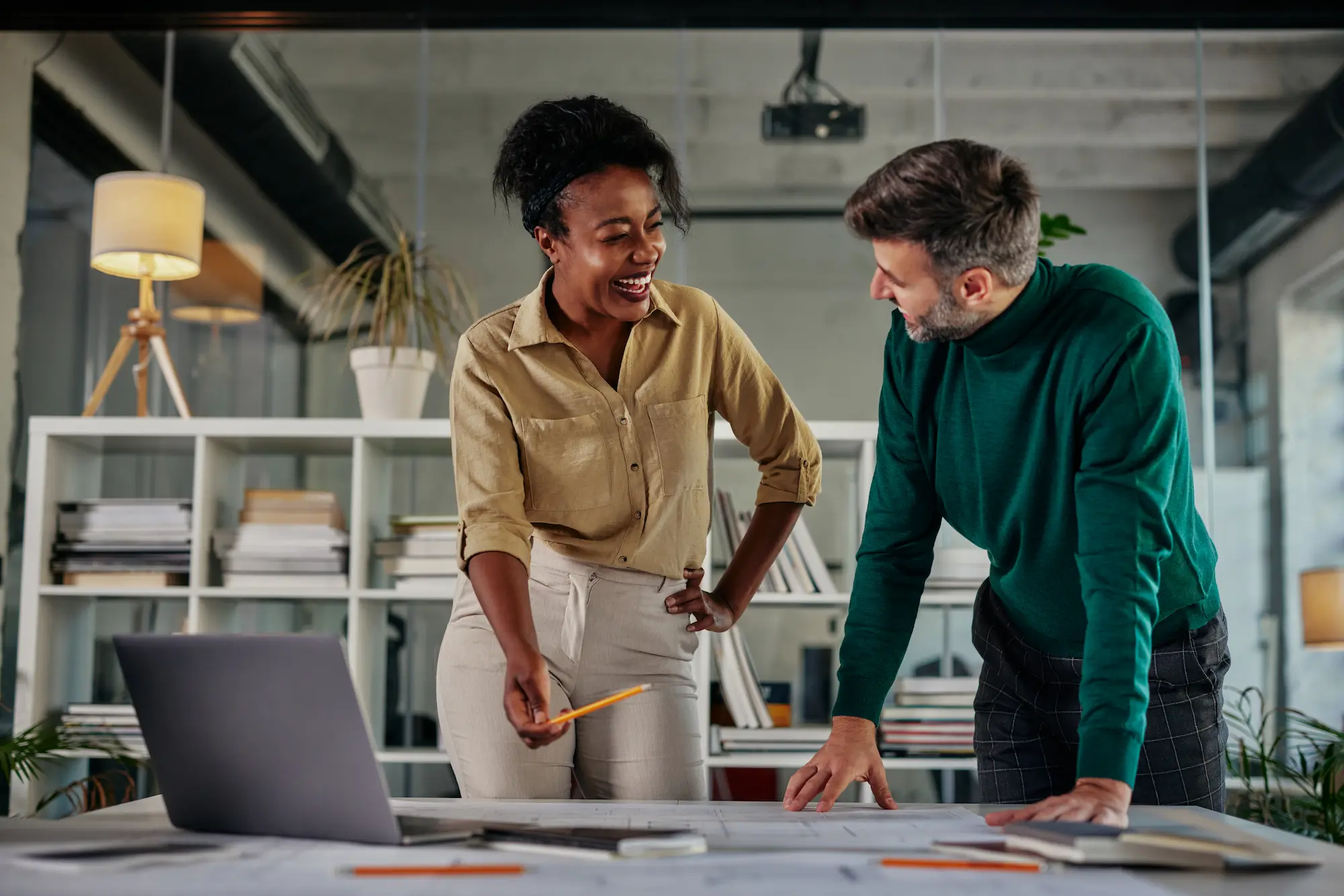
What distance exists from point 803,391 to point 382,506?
4.23ft

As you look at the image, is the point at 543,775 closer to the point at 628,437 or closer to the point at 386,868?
the point at 628,437

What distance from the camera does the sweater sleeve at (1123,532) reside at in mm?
1237

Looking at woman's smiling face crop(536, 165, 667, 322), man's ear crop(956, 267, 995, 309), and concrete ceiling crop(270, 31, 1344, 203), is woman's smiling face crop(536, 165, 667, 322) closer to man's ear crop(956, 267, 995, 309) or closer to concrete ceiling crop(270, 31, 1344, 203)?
man's ear crop(956, 267, 995, 309)

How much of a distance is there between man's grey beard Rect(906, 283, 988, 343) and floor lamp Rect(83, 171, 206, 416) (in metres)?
2.40

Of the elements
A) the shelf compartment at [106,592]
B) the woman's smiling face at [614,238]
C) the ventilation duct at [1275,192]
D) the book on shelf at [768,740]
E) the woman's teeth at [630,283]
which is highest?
the ventilation duct at [1275,192]

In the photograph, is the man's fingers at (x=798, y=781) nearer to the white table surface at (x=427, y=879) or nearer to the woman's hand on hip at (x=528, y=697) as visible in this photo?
the woman's hand on hip at (x=528, y=697)

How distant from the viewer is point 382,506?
11.3 feet

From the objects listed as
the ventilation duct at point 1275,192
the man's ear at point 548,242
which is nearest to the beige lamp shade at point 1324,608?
the ventilation duct at point 1275,192

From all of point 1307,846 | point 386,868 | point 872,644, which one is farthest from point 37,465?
point 1307,846

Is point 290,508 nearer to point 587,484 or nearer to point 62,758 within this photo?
point 62,758

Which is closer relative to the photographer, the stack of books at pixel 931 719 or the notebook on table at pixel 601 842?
the notebook on table at pixel 601 842

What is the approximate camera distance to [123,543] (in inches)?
126

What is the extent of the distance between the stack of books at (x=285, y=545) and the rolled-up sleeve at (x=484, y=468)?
1.49 meters
